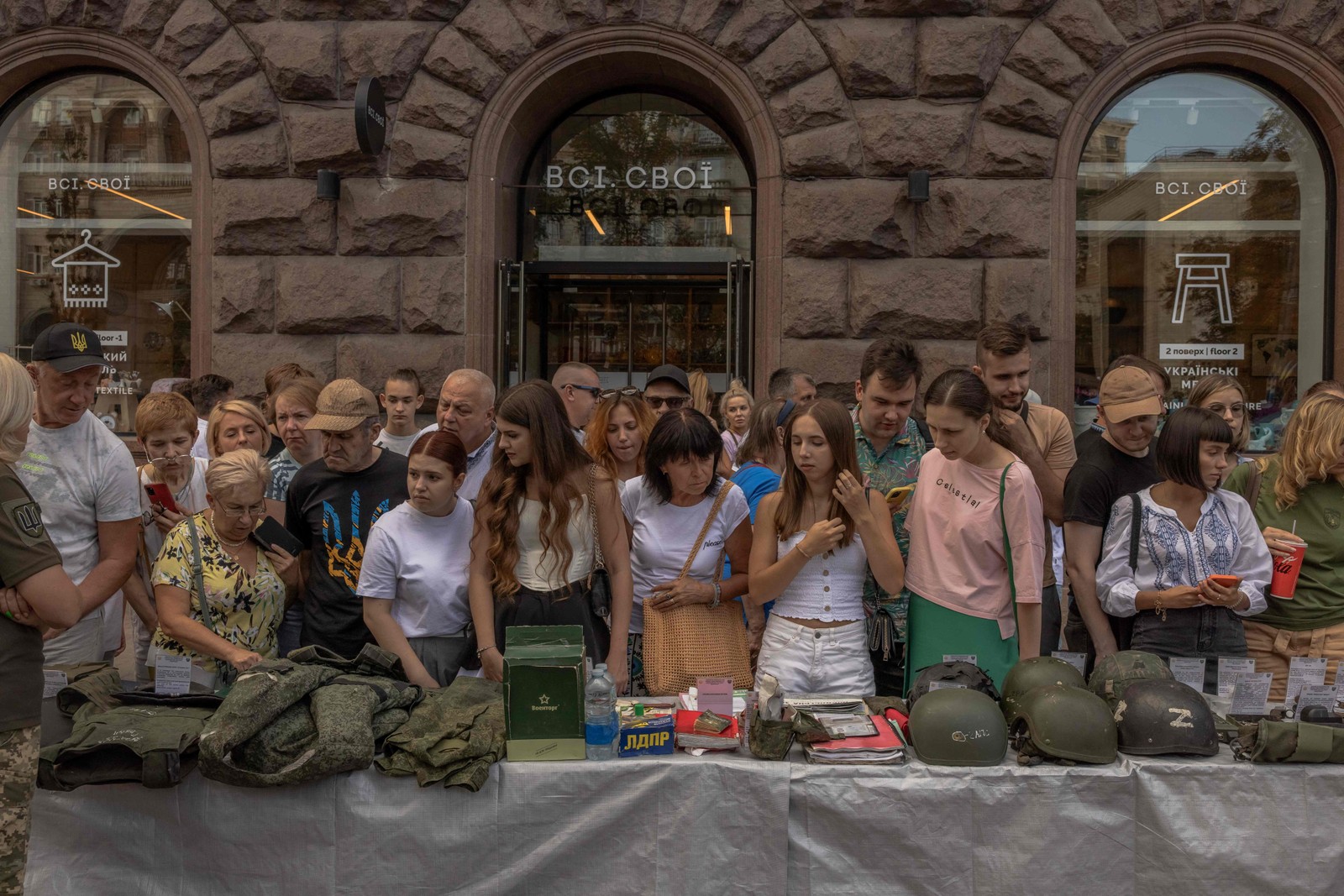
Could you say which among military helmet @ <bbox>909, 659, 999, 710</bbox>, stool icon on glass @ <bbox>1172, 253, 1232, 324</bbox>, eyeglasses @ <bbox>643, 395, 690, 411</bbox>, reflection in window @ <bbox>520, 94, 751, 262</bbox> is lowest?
military helmet @ <bbox>909, 659, 999, 710</bbox>

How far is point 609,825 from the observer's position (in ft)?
10.5

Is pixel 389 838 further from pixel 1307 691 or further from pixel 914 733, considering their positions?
pixel 1307 691

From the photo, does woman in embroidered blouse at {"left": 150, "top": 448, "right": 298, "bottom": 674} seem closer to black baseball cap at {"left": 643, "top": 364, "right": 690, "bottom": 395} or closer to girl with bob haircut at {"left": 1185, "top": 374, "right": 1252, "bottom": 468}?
black baseball cap at {"left": 643, "top": 364, "right": 690, "bottom": 395}

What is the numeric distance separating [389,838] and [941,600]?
6.68 feet

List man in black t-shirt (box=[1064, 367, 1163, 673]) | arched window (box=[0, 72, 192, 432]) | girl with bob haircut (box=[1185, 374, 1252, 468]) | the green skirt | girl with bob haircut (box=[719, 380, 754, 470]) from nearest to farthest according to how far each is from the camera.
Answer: the green skirt < man in black t-shirt (box=[1064, 367, 1163, 673]) < girl with bob haircut (box=[1185, 374, 1252, 468]) < girl with bob haircut (box=[719, 380, 754, 470]) < arched window (box=[0, 72, 192, 432])

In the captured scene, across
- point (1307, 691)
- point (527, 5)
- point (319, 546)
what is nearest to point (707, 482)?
point (319, 546)

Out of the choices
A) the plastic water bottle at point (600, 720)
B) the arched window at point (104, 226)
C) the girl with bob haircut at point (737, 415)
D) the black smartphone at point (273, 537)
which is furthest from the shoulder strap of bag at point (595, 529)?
the arched window at point (104, 226)

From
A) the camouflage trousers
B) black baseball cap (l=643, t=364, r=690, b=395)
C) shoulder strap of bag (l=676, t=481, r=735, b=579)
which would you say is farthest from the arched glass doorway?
the camouflage trousers

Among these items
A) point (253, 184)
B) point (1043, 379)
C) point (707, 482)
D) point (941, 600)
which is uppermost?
point (253, 184)

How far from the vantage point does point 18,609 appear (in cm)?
276

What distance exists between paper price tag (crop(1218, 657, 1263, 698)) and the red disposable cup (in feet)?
1.56

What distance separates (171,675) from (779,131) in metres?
5.55

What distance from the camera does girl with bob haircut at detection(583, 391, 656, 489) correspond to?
15.8 feet

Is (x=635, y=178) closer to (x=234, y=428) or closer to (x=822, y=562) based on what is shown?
(x=234, y=428)
